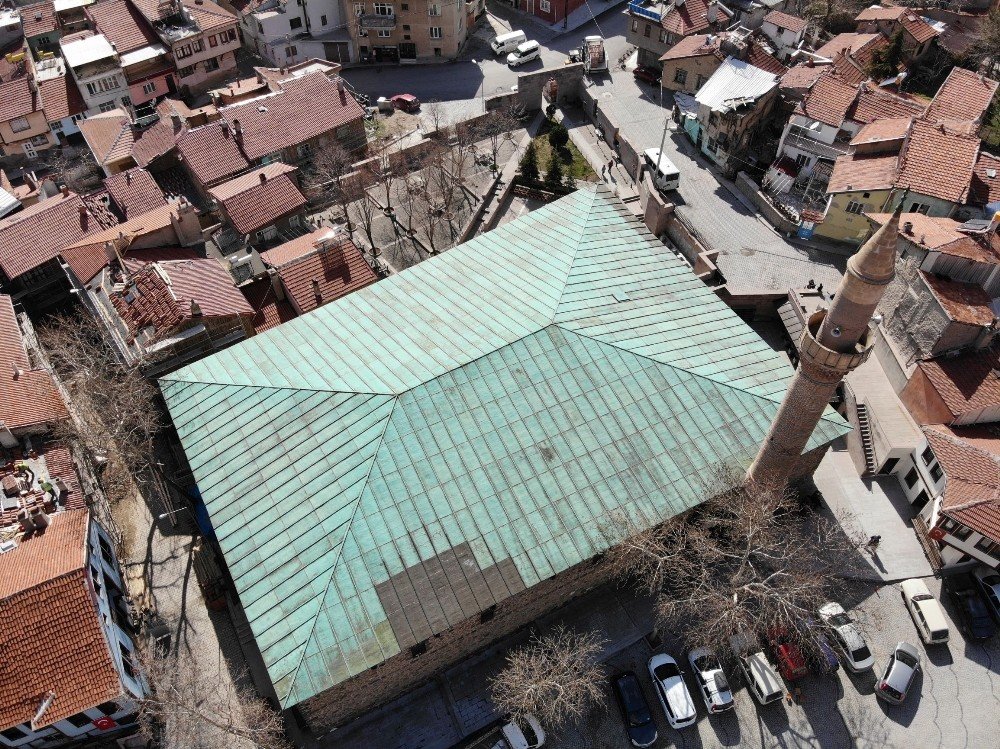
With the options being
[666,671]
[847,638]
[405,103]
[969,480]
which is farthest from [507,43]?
[847,638]

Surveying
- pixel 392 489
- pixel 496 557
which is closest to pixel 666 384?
pixel 496 557

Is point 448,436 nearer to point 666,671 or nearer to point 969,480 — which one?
point 666,671

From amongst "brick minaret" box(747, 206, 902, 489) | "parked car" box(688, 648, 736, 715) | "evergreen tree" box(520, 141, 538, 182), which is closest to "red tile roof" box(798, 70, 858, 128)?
"evergreen tree" box(520, 141, 538, 182)

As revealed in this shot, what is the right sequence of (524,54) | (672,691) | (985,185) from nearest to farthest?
(672,691), (985,185), (524,54)

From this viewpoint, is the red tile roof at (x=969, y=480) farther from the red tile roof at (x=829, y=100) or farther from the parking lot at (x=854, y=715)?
the red tile roof at (x=829, y=100)

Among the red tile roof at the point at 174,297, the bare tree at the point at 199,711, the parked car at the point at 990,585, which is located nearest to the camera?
the bare tree at the point at 199,711

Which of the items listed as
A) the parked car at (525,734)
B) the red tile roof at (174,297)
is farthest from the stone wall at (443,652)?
the red tile roof at (174,297)
